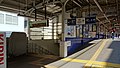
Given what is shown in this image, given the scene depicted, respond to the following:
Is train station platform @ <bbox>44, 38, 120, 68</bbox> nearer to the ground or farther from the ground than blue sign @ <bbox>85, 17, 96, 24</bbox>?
nearer to the ground

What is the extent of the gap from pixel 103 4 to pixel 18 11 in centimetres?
730

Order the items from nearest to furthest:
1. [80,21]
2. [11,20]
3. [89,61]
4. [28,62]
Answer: [89,61] < [28,62] < [80,21] < [11,20]

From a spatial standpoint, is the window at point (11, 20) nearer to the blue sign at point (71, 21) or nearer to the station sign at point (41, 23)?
the station sign at point (41, 23)

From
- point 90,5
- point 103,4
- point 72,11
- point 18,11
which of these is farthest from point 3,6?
point 103,4

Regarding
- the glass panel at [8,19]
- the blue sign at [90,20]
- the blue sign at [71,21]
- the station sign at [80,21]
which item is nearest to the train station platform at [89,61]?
the blue sign at [90,20]

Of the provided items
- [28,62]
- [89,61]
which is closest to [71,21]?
[28,62]

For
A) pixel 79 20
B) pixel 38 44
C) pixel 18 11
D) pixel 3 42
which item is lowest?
pixel 38 44

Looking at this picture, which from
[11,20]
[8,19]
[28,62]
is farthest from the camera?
[11,20]

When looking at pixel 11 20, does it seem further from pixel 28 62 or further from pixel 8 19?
pixel 28 62

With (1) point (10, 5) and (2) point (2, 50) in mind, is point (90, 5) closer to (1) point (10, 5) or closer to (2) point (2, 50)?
(1) point (10, 5)

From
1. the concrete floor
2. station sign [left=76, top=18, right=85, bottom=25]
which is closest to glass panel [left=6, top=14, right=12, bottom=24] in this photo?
the concrete floor

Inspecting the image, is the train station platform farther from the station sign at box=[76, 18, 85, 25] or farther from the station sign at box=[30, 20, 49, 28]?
the station sign at box=[76, 18, 85, 25]

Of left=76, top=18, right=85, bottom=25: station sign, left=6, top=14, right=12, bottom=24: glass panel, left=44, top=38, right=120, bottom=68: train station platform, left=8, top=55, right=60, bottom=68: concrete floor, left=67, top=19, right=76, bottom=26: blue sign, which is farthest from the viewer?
left=6, top=14, right=12, bottom=24: glass panel

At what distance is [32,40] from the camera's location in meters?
18.0
